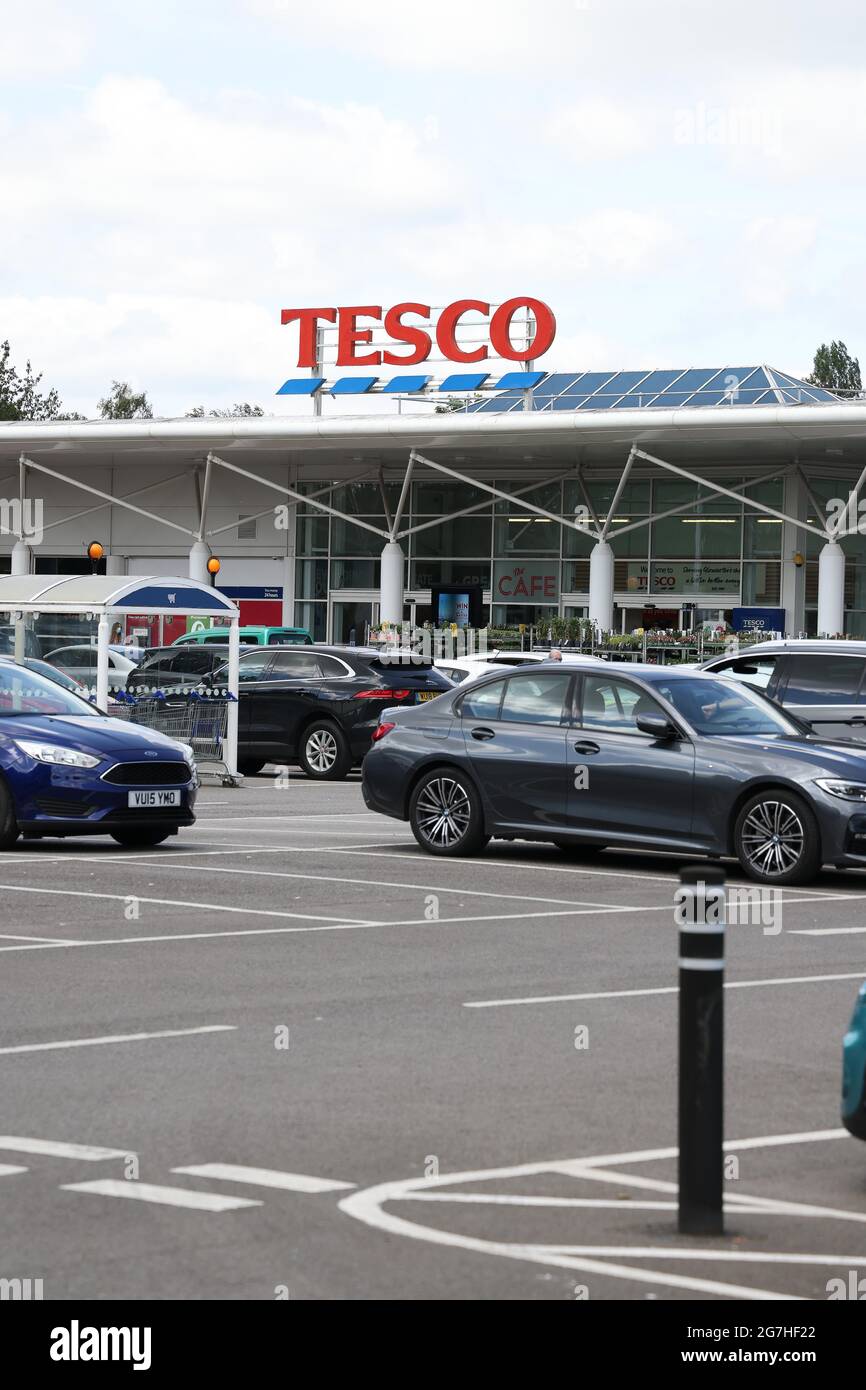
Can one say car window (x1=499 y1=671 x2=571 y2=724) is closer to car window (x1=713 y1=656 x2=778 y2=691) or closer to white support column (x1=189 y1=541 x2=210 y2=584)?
car window (x1=713 y1=656 x2=778 y2=691)

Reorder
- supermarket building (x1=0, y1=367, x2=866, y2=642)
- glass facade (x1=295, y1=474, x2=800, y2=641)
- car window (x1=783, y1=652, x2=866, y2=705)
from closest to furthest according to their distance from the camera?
car window (x1=783, y1=652, x2=866, y2=705), supermarket building (x1=0, y1=367, x2=866, y2=642), glass facade (x1=295, y1=474, x2=800, y2=641)

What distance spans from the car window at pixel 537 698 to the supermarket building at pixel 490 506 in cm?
2735

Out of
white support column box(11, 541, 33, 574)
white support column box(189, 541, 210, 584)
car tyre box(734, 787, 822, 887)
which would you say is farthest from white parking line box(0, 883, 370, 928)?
white support column box(11, 541, 33, 574)

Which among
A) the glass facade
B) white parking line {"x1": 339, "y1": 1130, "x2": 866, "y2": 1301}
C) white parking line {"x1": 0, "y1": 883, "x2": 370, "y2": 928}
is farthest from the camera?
the glass facade

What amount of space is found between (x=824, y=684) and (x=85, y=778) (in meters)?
7.09

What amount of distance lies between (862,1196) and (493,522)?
147 feet

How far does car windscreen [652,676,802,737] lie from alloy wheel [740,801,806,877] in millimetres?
814

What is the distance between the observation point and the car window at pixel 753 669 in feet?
63.0

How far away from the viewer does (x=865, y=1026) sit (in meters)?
6.15

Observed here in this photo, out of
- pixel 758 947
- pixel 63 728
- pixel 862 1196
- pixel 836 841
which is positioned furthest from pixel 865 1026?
pixel 63 728

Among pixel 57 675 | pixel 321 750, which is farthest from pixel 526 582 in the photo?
pixel 57 675

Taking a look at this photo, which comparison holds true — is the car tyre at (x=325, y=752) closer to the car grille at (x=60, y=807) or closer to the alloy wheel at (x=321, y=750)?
the alloy wheel at (x=321, y=750)

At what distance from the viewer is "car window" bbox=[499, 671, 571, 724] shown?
15477 millimetres

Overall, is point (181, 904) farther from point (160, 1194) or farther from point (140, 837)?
point (160, 1194)
